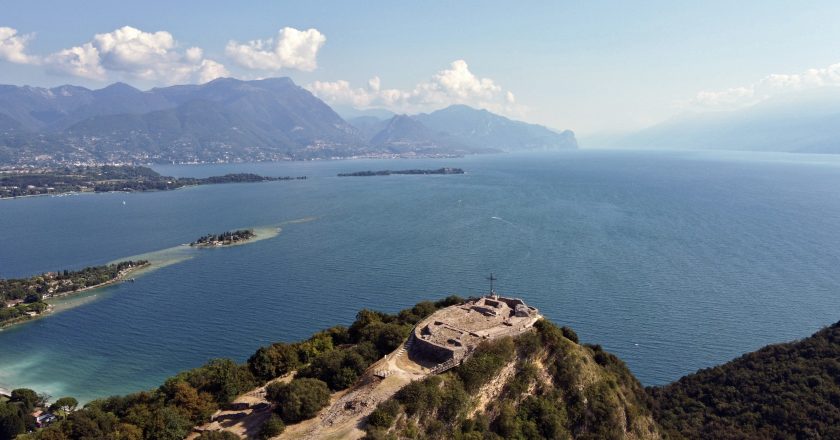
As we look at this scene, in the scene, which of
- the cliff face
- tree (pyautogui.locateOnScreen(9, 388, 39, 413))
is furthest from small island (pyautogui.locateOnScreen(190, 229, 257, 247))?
the cliff face

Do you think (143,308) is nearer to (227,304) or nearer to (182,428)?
(227,304)

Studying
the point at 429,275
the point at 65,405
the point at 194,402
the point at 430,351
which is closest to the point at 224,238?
the point at 429,275

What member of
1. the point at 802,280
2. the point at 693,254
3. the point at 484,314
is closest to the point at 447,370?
the point at 484,314

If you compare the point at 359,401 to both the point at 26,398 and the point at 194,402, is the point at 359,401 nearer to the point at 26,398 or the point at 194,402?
the point at 194,402

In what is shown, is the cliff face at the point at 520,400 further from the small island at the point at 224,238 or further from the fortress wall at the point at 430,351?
the small island at the point at 224,238

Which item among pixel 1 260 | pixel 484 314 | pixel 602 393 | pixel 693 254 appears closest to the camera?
pixel 602 393

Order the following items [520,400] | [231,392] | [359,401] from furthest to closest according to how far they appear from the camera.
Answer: [231,392] → [520,400] → [359,401]

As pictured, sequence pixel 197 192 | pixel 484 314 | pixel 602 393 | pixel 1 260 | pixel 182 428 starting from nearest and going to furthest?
pixel 182 428
pixel 602 393
pixel 484 314
pixel 1 260
pixel 197 192
